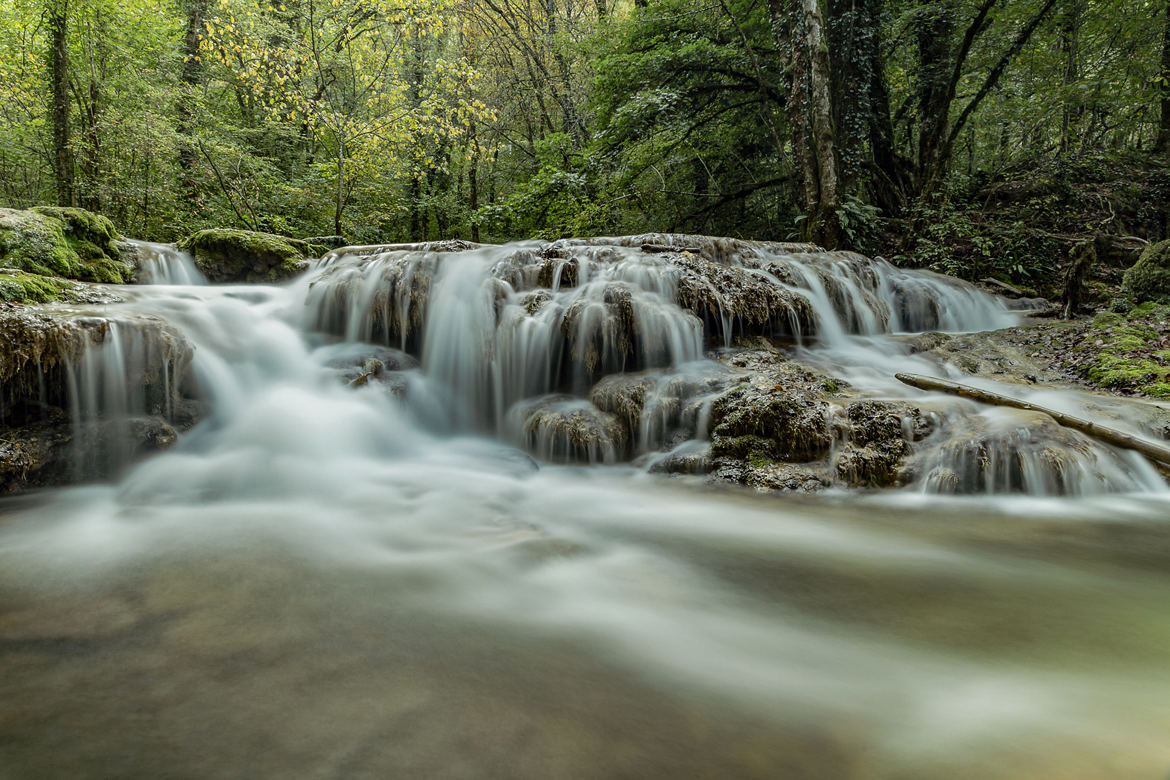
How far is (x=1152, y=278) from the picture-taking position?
288 inches

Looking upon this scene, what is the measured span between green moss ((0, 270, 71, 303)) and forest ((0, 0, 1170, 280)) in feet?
21.3

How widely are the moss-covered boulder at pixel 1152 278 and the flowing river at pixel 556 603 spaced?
3986mm

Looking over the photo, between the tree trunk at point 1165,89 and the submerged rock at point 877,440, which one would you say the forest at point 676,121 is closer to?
the tree trunk at point 1165,89

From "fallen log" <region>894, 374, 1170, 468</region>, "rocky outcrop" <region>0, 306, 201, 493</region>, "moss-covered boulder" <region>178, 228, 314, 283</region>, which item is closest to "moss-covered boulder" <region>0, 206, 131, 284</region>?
"moss-covered boulder" <region>178, 228, 314, 283</region>

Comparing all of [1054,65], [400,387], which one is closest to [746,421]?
[400,387]

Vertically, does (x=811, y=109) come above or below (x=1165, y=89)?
below

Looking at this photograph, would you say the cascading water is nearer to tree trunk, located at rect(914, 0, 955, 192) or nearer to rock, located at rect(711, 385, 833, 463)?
rock, located at rect(711, 385, 833, 463)

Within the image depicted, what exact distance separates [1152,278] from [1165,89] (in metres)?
7.79

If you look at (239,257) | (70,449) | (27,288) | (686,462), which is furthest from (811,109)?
(70,449)

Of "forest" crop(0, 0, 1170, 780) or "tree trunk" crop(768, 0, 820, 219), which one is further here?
"tree trunk" crop(768, 0, 820, 219)

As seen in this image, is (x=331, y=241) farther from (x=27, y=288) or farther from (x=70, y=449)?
(x=70, y=449)

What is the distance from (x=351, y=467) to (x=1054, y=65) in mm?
15425

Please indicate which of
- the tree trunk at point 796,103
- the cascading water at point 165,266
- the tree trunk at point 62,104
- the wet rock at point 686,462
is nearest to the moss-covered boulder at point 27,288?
the cascading water at point 165,266

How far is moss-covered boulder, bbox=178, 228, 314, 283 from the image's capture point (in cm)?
840
